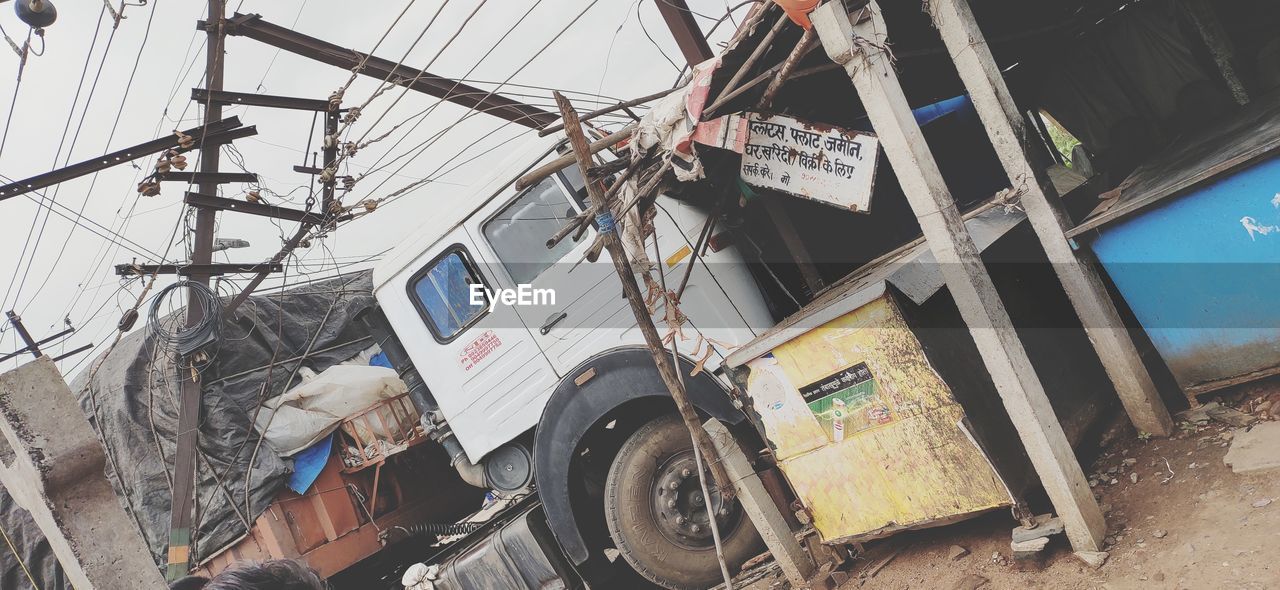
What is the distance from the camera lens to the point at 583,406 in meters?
5.15

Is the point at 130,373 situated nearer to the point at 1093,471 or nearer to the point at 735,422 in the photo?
the point at 735,422

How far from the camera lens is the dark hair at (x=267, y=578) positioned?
6.32 ft

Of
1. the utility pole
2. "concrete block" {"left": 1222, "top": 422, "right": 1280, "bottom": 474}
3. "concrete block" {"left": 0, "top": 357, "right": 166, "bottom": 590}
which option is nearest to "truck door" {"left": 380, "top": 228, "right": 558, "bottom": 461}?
"concrete block" {"left": 0, "top": 357, "right": 166, "bottom": 590}

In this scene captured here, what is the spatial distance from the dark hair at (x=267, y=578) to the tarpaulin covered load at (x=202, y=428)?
4417 millimetres

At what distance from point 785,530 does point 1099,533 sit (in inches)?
65.3

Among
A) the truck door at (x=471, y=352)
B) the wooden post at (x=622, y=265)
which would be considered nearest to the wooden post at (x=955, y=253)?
the wooden post at (x=622, y=265)

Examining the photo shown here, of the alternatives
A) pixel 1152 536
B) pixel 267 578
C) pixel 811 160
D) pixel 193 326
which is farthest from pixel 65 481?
pixel 1152 536

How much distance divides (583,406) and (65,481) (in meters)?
2.75

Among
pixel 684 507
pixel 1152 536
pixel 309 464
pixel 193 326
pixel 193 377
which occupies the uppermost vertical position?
pixel 193 326

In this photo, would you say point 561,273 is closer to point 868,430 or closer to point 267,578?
point 868,430

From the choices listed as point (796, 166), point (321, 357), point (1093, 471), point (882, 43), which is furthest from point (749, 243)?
point (321, 357)

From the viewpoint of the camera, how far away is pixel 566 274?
5316mm

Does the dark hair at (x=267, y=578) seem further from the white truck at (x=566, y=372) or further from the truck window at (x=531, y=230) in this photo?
the truck window at (x=531, y=230)

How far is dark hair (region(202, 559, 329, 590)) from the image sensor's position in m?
1.93
